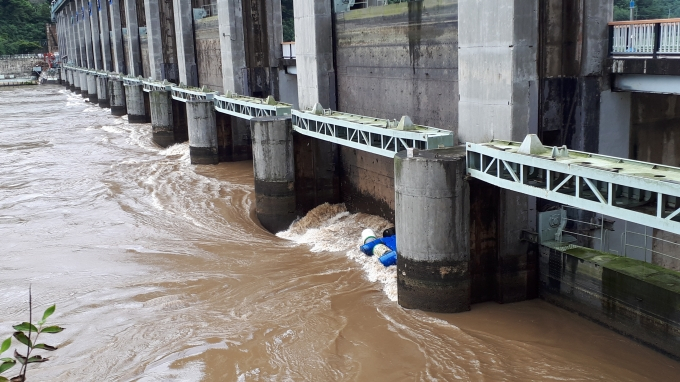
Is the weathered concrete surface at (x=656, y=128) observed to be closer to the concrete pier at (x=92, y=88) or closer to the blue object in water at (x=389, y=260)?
the blue object in water at (x=389, y=260)

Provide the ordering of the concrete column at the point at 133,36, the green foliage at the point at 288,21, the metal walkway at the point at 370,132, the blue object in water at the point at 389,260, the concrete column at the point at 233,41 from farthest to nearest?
1. the green foliage at the point at 288,21
2. the concrete column at the point at 133,36
3. the concrete column at the point at 233,41
4. the blue object in water at the point at 389,260
5. the metal walkway at the point at 370,132

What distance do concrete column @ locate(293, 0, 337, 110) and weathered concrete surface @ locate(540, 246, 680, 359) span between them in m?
12.4

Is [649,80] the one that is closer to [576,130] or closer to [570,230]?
[576,130]

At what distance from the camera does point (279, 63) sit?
3328 centimetres

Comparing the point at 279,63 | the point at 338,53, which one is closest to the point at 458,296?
the point at 338,53

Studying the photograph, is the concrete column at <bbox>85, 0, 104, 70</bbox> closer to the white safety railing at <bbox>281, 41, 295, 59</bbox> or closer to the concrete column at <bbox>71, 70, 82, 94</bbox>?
the concrete column at <bbox>71, 70, 82, 94</bbox>

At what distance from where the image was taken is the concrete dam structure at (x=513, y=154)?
12867mm

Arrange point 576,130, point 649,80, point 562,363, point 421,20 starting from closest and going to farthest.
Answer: point 562,363 → point 649,80 → point 576,130 → point 421,20

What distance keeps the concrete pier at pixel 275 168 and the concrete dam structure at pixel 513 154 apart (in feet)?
0.16

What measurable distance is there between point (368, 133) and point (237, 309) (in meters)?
→ 6.29

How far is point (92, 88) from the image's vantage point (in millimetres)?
78438

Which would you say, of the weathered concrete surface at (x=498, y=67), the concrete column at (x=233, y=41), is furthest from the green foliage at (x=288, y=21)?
the weathered concrete surface at (x=498, y=67)

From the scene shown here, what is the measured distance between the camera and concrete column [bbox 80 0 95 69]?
84.8 m

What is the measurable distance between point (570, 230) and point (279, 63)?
20339 mm
